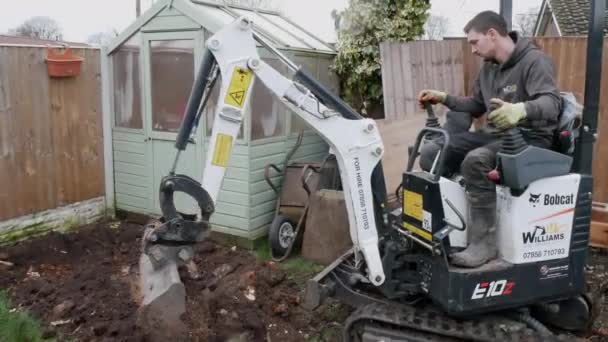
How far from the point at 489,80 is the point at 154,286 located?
2492 mm

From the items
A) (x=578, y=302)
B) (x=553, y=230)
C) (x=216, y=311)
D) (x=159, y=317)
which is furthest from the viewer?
(x=216, y=311)

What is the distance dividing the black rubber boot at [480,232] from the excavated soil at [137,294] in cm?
125

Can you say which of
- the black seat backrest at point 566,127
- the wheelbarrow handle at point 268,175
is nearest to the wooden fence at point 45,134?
the wheelbarrow handle at point 268,175

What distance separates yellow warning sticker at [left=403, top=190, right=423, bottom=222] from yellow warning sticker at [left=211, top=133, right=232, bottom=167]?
1.10 meters

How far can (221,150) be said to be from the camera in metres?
3.31

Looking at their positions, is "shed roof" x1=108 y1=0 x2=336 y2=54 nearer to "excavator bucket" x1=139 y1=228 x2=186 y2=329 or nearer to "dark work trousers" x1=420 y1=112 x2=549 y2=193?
"dark work trousers" x1=420 y1=112 x2=549 y2=193

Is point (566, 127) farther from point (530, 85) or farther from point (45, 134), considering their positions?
point (45, 134)

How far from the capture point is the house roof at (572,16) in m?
13.3

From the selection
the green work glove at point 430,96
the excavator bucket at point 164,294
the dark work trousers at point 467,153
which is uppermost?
the green work glove at point 430,96

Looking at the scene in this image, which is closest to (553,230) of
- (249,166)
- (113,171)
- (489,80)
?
(489,80)

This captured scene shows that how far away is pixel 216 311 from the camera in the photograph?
13.2 ft

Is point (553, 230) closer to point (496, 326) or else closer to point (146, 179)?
point (496, 326)

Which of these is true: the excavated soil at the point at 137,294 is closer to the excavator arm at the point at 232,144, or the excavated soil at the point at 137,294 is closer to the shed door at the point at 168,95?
the excavator arm at the point at 232,144

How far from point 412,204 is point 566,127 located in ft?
3.22
